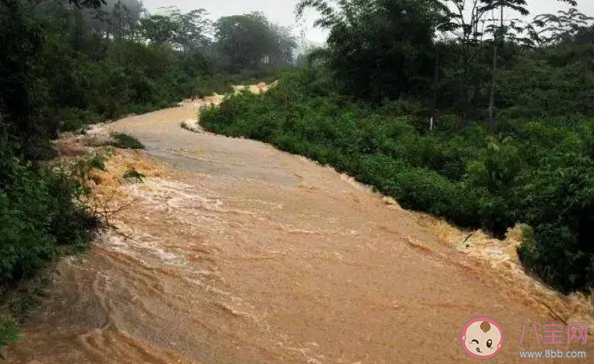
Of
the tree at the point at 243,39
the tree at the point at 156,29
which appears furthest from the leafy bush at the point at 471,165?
the tree at the point at 243,39

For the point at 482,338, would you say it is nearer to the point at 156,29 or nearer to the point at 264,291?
the point at 264,291

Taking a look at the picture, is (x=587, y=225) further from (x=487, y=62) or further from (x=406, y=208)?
(x=487, y=62)

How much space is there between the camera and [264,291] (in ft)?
18.4

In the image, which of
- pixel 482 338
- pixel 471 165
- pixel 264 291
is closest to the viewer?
pixel 482 338

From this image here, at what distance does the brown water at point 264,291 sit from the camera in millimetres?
4441

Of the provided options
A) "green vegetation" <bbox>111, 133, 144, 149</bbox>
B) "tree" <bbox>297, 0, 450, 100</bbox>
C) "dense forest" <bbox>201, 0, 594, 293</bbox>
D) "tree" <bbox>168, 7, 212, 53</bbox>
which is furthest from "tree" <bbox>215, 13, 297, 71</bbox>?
"green vegetation" <bbox>111, 133, 144, 149</bbox>

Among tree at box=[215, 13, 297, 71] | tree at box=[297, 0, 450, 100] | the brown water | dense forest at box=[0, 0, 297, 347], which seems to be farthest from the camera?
tree at box=[215, 13, 297, 71]

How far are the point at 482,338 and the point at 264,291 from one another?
2.46 m

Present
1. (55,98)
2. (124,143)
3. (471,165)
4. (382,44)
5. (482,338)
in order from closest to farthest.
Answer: (482,338) → (471,165) → (124,143) → (55,98) → (382,44)

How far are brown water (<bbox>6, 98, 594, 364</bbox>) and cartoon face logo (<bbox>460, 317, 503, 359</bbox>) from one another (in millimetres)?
92

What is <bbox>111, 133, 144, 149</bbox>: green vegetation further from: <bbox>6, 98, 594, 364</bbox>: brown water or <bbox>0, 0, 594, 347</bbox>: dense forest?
<bbox>6, 98, 594, 364</bbox>: brown water

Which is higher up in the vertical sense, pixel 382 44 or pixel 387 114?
pixel 382 44

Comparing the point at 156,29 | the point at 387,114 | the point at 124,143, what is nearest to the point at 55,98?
the point at 124,143

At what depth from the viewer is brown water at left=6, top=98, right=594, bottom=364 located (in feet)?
14.6
